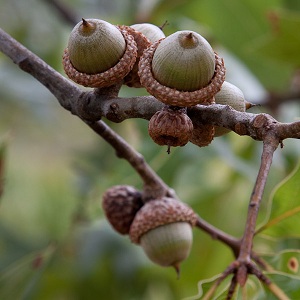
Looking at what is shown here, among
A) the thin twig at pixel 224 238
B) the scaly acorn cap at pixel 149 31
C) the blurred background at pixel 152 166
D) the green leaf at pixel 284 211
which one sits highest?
the scaly acorn cap at pixel 149 31

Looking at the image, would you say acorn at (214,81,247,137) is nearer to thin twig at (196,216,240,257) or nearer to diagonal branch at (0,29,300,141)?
diagonal branch at (0,29,300,141)

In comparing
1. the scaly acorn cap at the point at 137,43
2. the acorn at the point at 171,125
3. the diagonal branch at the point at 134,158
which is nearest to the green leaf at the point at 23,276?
the diagonal branch at the point at 134,158

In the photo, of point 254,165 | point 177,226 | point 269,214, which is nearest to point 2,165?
point 177,226

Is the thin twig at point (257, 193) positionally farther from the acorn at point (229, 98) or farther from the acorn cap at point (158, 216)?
the acorn cap at point (158, 216)

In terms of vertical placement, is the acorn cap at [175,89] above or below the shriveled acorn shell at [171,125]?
above

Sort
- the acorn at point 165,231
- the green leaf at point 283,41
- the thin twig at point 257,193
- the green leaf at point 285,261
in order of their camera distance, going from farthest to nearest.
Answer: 1. the green leaf at point 283,41
2. the green leaf at point 285,261
3. the acorn at point 165,231
4. the thin twig at point 257,193

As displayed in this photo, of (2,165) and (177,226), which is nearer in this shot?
(177,226)

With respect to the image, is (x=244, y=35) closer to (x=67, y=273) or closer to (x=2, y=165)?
(x=67, y=273)

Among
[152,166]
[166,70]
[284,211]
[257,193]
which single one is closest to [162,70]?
[166,70]
